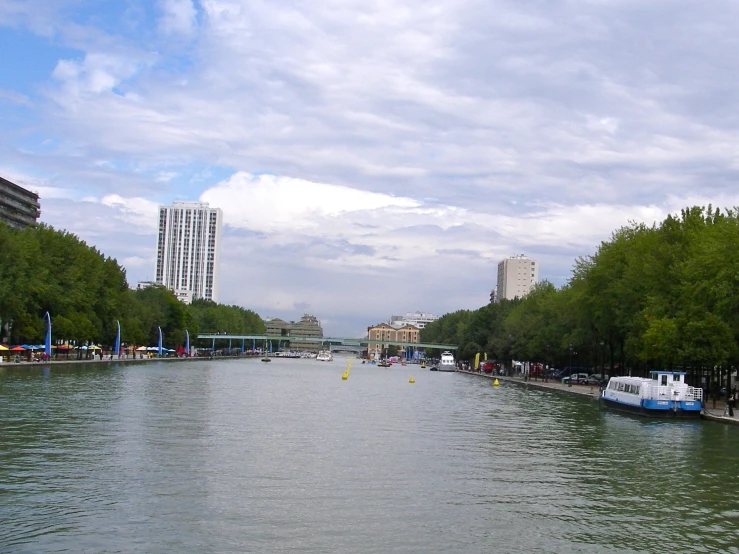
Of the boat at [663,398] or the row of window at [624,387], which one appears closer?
the boat at [663,398]

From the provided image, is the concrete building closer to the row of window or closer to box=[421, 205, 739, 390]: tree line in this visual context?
box=[421, 205, 739, 390]: tree line

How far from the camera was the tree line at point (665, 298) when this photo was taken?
186 feet

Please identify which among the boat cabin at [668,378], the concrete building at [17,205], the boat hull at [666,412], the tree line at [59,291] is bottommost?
the boat hull at [666,412]

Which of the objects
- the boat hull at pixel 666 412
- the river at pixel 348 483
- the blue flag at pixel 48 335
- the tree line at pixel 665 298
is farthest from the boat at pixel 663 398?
the blue flag at pixel 48 335

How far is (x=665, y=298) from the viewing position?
66.5 meters

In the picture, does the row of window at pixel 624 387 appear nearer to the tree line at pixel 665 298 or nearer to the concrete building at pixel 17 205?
the tree line at pixel 665 298

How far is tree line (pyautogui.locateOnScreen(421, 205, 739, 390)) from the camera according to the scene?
186 feet

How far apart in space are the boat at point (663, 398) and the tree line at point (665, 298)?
104 inches

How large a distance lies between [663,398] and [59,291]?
2989 inches

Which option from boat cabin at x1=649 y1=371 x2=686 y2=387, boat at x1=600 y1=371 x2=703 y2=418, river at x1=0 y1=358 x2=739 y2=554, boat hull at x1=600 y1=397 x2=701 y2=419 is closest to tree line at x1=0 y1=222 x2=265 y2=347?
river at x1=0 y1=358 x2=739 y2=554

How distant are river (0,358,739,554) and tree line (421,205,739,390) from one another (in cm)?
1205

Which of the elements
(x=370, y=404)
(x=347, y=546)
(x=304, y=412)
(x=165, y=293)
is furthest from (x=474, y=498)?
(x=165, y=293)

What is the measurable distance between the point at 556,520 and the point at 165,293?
156847mm

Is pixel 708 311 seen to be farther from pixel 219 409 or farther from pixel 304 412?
pixel 219 409
